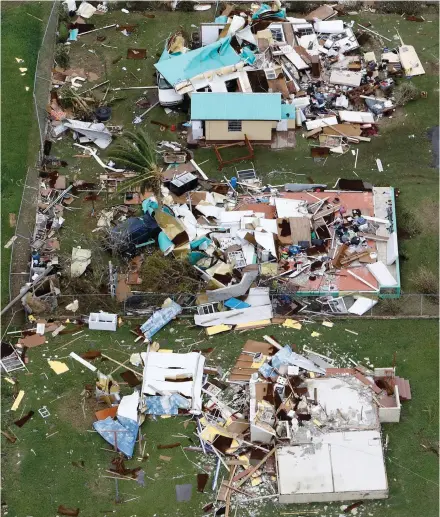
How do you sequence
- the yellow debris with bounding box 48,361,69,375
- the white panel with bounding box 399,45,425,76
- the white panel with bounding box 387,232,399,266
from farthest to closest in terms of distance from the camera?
the white panel with bounding box 399,45,425,76, the white panel with bounding box 387,232,399,266, the yellow debris with bounding box 48,361,69,375

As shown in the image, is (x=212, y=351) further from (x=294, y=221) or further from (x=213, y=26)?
(x=213, y=26)

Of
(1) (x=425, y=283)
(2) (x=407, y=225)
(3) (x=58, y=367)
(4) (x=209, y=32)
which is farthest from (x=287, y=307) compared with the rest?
(4) (x=209, y=32)

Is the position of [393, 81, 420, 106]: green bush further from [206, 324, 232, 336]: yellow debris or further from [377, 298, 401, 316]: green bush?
[206, 324, 232, 336]: yellow debris

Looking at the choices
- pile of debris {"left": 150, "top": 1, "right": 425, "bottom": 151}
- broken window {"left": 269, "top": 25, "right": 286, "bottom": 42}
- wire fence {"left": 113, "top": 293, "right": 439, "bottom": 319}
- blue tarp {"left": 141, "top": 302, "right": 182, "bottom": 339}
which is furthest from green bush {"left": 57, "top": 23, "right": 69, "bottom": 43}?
blue tarp {"left": 141, "top": 302, "right": 182, "bottom": 339}

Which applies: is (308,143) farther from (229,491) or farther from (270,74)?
(229,491)

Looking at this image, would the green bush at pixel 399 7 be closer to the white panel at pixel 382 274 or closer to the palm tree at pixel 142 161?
the palm tree at pixel 142 161

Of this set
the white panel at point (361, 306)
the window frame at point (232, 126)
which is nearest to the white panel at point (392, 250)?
the white panel at point (361, 306)

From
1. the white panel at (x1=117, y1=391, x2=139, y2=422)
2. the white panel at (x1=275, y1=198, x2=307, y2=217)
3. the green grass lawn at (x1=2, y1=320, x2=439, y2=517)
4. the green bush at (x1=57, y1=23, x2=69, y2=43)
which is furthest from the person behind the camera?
the green bush at (x1=57, y1=23, x2=69, y2=43)
